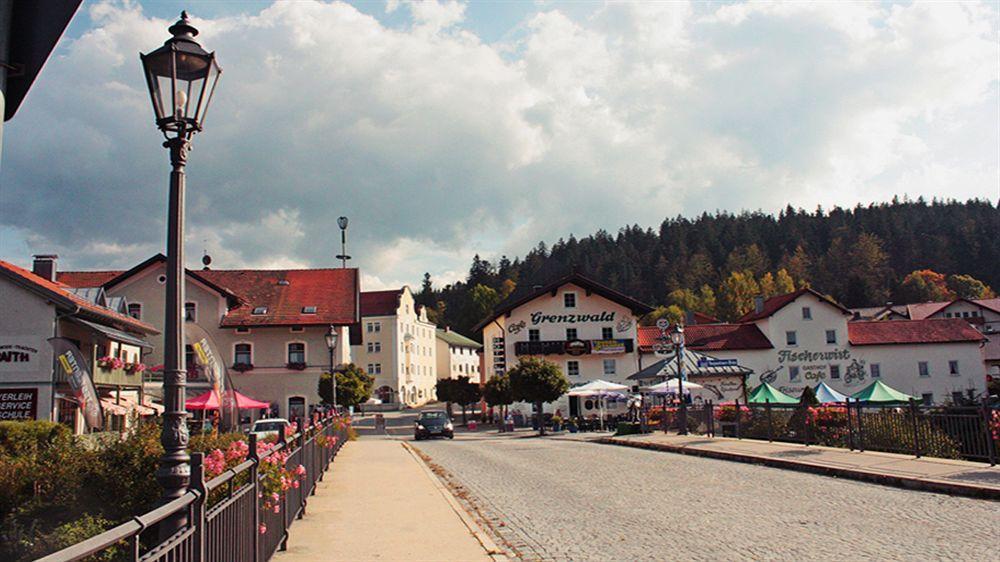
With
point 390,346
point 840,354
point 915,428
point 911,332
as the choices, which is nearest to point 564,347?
point 840,354

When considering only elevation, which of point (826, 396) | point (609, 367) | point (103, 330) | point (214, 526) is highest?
point (103, 330)

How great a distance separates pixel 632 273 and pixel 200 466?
495 feet

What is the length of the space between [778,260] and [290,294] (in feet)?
414

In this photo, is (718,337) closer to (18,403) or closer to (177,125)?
(18,403)

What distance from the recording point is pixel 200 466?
459 cm

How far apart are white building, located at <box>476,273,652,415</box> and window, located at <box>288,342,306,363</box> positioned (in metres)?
12.8

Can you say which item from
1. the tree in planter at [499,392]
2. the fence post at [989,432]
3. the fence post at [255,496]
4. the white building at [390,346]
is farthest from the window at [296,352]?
the fence post at [255,496]

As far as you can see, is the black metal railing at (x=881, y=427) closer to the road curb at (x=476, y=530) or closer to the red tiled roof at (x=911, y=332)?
the road curb at (x=476, y=530)

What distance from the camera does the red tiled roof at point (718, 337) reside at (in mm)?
57125

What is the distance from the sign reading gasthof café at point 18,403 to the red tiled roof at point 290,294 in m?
18.4

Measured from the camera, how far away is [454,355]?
115 meters

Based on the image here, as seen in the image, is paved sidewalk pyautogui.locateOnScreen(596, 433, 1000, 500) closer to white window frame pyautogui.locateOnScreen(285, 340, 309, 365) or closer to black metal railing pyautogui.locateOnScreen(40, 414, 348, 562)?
black metal railing pyautogui.locateOnScreen(40, 414, 348, 562)

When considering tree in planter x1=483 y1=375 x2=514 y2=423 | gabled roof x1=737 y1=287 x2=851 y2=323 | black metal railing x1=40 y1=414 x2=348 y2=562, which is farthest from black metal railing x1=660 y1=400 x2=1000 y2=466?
gabled roof x1=737 y1=287 x2=851 y2=323

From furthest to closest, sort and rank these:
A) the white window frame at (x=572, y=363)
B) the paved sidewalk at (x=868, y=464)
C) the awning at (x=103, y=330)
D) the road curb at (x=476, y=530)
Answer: the white window frame at (x=572, y=363)
the awning at (x=103, y=330)
the paved sidewalk at (x=868, y=464)
the road curb at (x=476, y=530)
